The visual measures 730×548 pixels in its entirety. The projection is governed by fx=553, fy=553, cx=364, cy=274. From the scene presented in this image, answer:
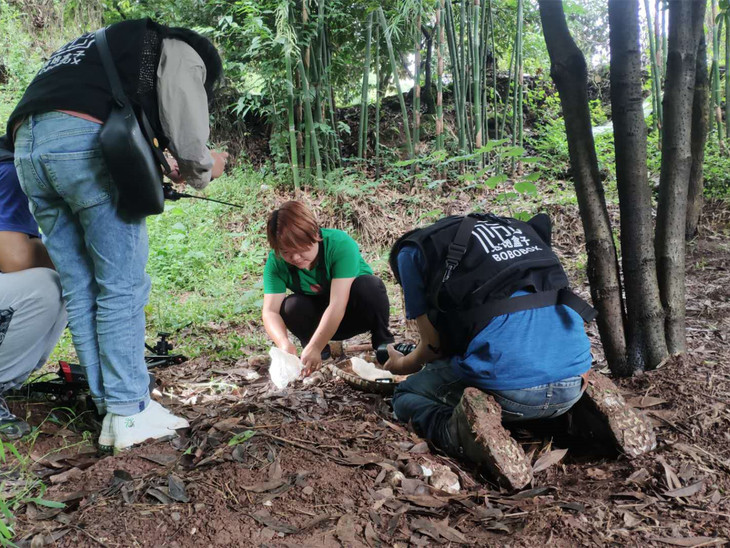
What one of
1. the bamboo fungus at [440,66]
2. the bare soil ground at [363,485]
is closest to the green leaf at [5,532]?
the bare soil ground at [363,485]

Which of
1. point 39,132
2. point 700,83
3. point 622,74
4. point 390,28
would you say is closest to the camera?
point 39,132

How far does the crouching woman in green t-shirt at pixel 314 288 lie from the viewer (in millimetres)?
2801

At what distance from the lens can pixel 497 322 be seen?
75.5 inches

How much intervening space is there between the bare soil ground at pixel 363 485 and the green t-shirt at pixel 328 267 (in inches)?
32.8

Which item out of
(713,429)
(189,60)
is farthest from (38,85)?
(713,429)

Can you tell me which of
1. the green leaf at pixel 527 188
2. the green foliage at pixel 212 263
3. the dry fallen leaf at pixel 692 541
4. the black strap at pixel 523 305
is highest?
the green leaf at pixel 527 188

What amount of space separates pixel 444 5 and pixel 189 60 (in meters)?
4.99

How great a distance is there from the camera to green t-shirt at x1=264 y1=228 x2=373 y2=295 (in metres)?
3.03

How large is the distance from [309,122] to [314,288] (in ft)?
12.2

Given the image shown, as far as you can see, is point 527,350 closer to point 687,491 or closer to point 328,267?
point 687,491

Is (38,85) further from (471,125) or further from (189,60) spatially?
(471,125)

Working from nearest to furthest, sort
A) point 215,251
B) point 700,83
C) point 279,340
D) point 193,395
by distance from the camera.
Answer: point 193,395 < point 279,340 < point 700,83 < point 215,251

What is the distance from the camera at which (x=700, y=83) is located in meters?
4.21

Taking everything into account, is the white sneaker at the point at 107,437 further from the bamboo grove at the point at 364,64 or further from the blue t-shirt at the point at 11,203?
the bamboo grove at the point at 364,64
